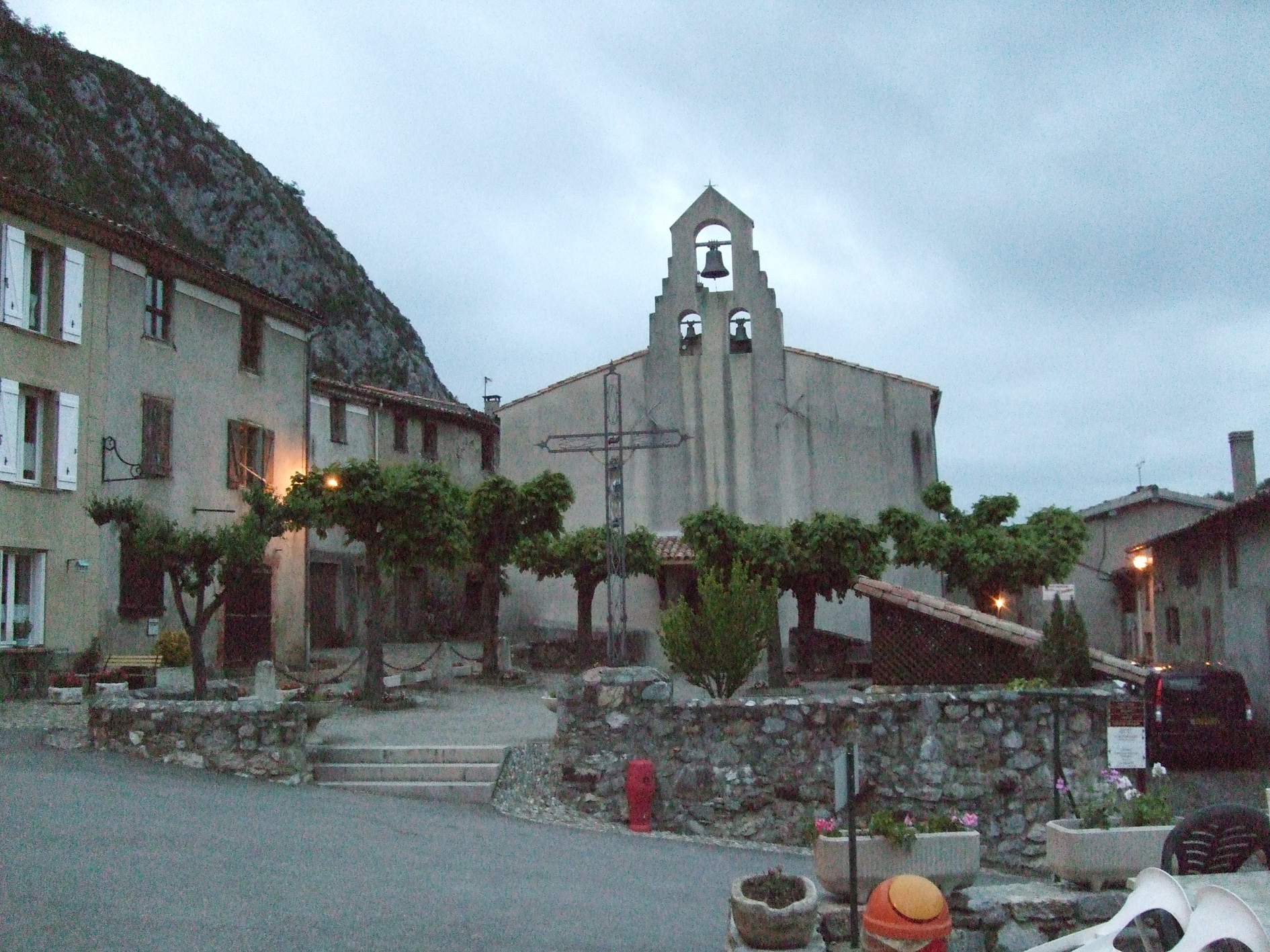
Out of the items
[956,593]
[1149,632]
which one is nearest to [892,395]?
[956,593]

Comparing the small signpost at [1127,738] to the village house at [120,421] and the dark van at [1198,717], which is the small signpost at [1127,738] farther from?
the village house at [120,421]

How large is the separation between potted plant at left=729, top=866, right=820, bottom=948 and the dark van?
42.8 ft

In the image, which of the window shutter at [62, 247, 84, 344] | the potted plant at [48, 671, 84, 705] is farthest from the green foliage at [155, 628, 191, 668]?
the window shutter at [62, 247, 84, 344]

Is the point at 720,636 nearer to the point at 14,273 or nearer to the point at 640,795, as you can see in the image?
the point at 640,795

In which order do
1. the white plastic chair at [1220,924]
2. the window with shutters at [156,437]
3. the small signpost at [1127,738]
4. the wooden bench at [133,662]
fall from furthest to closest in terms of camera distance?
the window with shutters at [156,437] → the wooden bench at [133,662] → the small signpost at [1127,738] → the white plastic chair at [1220,924]

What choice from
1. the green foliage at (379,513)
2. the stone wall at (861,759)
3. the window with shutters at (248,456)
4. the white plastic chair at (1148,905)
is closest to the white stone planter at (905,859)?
the white plastic chair at (1148,905)

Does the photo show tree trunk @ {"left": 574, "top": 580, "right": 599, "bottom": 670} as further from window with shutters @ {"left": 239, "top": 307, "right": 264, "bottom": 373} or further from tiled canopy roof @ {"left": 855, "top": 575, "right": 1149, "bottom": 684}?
tiled canopy roof @ {"left": 855, "top": 575, "right": 1149, "bottom": 684}

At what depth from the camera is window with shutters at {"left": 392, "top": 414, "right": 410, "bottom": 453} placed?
35.2 m

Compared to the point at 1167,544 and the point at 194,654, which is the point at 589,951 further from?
the point at 1167,544

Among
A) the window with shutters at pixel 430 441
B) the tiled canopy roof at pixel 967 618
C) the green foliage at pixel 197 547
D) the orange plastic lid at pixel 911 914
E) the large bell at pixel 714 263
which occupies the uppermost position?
the large bell at pixel 714 263

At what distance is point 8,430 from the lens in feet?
63.1

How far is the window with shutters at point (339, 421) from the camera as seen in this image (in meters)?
32.6

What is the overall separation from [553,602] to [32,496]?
51.6 ft

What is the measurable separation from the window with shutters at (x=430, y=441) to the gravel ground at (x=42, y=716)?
18.6 metres
